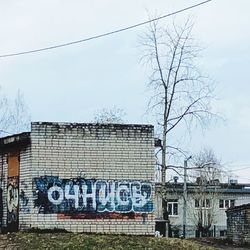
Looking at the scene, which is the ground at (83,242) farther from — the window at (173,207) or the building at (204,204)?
the window at (173,207)

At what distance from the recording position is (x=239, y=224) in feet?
118

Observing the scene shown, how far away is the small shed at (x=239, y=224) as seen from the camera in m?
35.2

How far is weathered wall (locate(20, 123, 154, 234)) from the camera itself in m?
25.3

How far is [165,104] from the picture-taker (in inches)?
1500

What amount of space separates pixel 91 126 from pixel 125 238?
14.7 ft

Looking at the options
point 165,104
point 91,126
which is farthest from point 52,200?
point 165,104

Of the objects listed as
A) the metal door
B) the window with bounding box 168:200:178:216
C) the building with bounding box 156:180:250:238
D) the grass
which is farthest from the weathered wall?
the window with bounding box 168:200:178:216

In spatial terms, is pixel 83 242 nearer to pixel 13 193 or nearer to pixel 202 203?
pixel 13 193

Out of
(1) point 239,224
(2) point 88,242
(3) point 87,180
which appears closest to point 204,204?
(1) point 239,224

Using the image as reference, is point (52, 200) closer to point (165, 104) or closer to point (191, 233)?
point (165, 104)

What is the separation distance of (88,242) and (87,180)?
401 cm

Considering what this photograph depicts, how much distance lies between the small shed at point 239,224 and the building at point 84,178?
10524 mm

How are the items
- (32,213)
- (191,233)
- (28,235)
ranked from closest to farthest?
(28,235) → (32,213) → (191,233)

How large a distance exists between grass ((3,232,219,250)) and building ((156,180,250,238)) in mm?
42304
